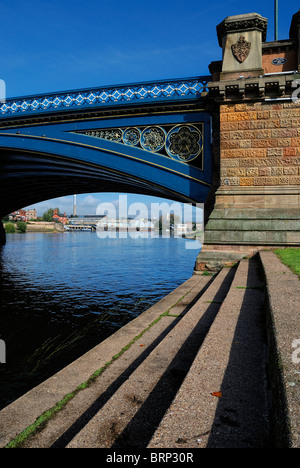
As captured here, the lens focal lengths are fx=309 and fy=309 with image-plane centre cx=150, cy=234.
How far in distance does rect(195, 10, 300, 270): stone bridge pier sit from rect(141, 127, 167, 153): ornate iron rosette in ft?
9.83

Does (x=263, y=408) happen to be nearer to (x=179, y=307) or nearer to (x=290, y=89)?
(x=179, y=307)

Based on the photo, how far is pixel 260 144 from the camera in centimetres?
947

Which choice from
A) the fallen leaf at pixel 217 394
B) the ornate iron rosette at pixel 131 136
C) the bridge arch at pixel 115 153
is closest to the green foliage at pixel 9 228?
the bridge arch at pixel 115 153

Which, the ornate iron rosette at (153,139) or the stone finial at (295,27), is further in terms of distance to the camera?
the ornate iron rosette at (153,139)

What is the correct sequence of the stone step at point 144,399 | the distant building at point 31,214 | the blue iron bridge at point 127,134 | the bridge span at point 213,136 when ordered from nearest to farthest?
the stone step at point 144,399 < the bridge span at point 213,136 < the blue iron bridge at point 127,134 < the distant building at point 31,214

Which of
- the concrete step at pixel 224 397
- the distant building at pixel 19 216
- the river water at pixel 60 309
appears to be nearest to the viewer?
the concrete step at pixel 224 397

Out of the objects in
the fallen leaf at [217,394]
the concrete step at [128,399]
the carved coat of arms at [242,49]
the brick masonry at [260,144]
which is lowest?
the concrete step at [128,399]

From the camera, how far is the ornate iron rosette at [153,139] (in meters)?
12.1

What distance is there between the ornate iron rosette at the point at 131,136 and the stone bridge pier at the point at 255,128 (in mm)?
3819

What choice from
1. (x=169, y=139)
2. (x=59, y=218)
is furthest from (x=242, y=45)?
(x=59, y=218)

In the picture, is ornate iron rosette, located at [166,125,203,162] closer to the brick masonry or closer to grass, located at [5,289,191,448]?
the brick masonry

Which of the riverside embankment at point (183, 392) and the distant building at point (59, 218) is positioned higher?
the distant building at point (59, 218)

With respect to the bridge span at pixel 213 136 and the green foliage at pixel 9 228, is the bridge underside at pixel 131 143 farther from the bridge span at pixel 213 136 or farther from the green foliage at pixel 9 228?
the green foliage at pixel 9 228
